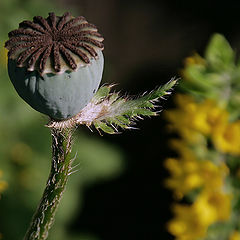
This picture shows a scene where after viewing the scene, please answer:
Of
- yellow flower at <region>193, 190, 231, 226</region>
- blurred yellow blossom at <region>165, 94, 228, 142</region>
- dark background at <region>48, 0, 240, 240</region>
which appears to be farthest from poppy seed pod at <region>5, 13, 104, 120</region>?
dark background at <region>48, 0, 240, 240</region>

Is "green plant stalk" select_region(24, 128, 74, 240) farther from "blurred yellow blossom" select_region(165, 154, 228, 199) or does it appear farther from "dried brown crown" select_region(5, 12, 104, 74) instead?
"blurred yellow blossom" select_region(165, 154, 228, 199)

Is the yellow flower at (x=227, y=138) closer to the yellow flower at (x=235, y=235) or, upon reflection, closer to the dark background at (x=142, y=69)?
the yellow flower at (x=235, y=235)

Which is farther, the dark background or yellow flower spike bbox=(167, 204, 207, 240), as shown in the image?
the dark background

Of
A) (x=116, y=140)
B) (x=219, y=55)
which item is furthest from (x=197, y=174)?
(x=116, y=140)

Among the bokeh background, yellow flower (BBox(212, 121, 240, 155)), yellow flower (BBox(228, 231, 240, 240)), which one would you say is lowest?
yellow flower (BBox(228, 231, 240, 240))

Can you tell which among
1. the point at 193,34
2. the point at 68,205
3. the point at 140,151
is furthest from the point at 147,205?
the point at 193,34

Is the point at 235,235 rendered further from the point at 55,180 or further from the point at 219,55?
the point at 55,180
